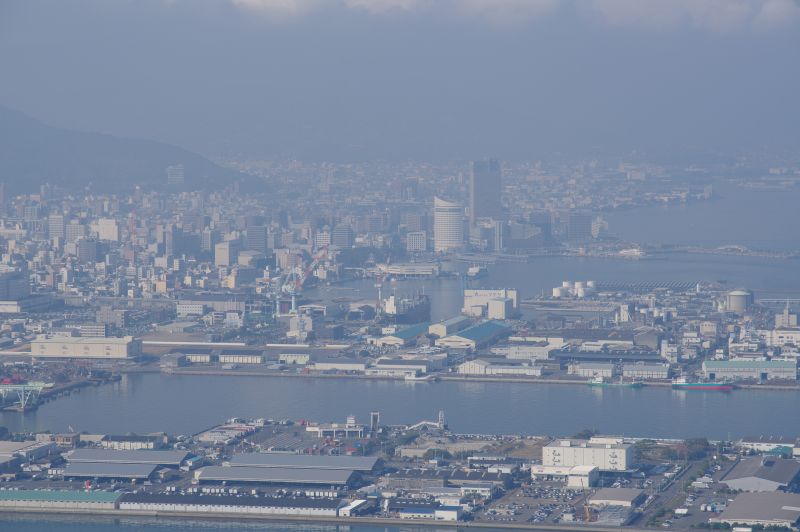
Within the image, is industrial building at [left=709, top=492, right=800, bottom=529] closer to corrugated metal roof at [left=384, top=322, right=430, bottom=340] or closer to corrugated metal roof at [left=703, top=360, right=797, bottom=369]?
corrugated metal roof at [left=703, top=360, right=797, bottom=369]

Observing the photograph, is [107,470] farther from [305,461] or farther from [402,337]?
[402,337]

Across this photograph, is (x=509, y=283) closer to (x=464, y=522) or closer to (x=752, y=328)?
(x=752, y=328)

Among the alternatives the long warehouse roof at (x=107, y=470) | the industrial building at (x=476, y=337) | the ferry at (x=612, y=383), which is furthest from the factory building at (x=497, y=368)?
the long warehouse roof at (x=107, y=470)

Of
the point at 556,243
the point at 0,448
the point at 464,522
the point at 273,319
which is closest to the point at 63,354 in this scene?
the point at 273,319

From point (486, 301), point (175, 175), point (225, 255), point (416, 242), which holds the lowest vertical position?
point (486, 301)

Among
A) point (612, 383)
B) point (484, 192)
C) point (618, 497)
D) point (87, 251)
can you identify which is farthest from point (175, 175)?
point (618, 497)

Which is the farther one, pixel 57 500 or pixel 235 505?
pixel 57 500

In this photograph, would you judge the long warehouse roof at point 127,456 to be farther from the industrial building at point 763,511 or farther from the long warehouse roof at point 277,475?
the industrial building at point 763,511

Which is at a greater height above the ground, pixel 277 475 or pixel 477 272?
pixel 477 272
